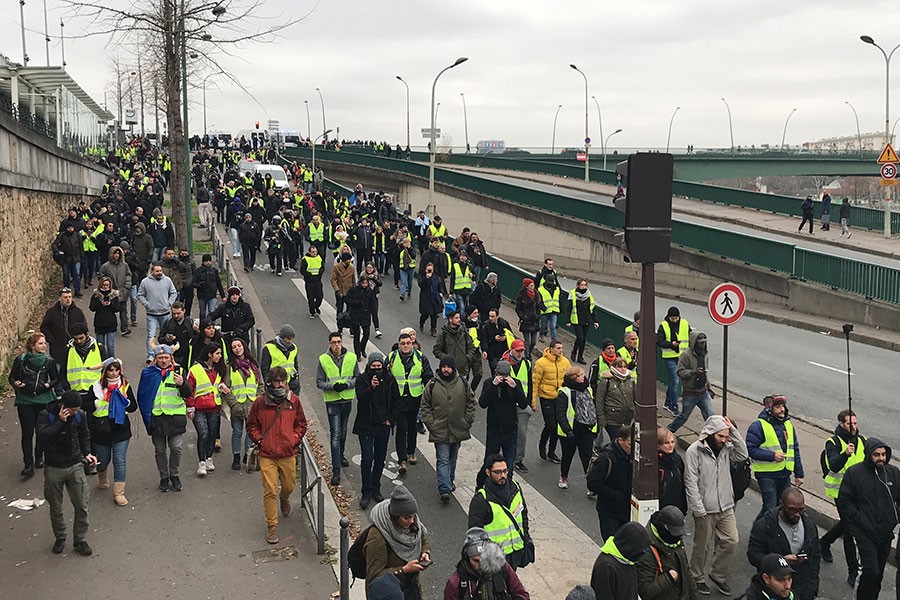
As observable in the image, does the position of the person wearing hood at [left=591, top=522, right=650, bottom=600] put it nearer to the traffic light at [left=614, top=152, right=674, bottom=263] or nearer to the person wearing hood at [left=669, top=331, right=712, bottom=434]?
the traffic light at [left=614, top=152, right=674, bottom=263]

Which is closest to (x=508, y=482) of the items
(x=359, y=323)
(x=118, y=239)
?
(x=359, y=323)

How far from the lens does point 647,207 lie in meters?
7.48

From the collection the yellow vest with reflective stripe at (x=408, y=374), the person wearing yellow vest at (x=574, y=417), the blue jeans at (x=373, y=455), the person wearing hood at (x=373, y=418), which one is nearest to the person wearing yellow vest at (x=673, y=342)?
the person wearing yellow vest at (x=574, y=417)

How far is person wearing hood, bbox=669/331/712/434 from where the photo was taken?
41.4ft

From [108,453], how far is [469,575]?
18.5 feet

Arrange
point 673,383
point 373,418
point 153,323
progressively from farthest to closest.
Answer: point 153,323
point 673,383
point 373,418

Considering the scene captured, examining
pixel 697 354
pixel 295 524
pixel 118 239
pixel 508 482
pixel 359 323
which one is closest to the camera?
pixel 508 482

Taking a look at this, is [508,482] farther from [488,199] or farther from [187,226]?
[488,199]

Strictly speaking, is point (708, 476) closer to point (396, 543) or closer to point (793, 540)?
point (793, 540)

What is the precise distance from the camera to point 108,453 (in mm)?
9852

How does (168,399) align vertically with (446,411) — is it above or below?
above

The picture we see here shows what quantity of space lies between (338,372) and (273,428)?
1590 mm

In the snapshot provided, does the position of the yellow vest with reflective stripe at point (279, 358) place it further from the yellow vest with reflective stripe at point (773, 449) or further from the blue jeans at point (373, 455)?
the yellow vest with reflective stripe at point (773, 449)

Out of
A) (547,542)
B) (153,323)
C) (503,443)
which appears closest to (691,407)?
(503,443)
